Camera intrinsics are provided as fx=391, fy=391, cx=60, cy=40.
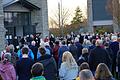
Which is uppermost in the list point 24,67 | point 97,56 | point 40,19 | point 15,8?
point 15,8

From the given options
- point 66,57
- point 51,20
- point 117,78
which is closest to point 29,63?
point 66,57

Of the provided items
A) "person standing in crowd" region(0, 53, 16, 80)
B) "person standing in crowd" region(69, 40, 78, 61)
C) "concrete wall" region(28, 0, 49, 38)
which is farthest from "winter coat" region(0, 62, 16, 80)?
"concrete wall" region(28, 0, 49, 38)

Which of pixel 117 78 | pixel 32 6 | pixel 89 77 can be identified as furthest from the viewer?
pixel 32 6

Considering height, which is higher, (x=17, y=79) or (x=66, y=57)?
(x=66, y=57)

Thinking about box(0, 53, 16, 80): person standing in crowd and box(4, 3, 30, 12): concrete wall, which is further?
box(4, 3, 30, 12): concrete wall

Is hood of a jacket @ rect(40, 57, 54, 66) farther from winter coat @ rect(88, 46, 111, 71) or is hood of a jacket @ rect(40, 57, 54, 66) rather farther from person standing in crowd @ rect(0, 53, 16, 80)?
winter coat @ rect(88, 46, 111, 71)

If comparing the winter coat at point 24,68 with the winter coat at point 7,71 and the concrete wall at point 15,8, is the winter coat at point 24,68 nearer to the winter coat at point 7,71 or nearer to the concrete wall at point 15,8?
the winter coat at point 7,71

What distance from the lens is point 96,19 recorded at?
67.2 meters

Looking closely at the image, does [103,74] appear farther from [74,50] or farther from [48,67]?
[74,50]

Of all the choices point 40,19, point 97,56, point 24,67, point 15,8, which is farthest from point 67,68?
point 40,19

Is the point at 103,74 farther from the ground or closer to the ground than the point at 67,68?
farther from the ground

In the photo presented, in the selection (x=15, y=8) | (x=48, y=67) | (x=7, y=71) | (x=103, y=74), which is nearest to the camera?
(x=103, y=74)

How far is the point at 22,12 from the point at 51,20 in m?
41.6

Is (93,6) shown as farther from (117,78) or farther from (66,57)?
(66,57)
